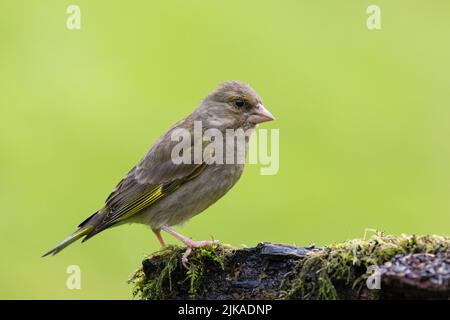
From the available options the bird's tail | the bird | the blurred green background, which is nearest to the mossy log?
the bird

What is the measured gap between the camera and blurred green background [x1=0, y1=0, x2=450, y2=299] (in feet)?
30.8

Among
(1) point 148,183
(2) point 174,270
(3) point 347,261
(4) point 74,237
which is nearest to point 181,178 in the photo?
(1) point 148,183

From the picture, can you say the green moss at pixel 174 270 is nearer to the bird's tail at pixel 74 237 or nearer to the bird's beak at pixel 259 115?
the bird's tail at pixel 74 237

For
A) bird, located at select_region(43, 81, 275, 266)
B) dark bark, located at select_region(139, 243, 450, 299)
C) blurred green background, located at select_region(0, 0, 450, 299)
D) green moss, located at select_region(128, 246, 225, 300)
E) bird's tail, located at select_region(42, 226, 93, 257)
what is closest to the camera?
dark bark, located at select_region(139, 243, 450, 299)

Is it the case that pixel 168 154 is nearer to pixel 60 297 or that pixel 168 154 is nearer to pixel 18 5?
pixel 60 297

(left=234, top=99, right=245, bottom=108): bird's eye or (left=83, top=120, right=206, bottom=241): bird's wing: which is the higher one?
(left=234, top=99, right=245, bottom=108): bird's eye

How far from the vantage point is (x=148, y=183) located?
6262 millimetres

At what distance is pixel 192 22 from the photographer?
1348 cm

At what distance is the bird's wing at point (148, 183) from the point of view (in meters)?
6.12

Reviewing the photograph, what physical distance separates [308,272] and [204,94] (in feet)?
24.1

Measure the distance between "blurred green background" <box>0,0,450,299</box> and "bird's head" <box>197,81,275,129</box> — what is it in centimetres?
271

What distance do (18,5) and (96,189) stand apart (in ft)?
15.1

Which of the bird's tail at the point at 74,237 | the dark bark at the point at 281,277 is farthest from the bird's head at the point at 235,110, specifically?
the dark bark at the point at 281,277

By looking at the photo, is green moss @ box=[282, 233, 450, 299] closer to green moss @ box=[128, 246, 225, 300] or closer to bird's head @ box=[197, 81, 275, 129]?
green moss @ box=[128, 246, 225, 300]
